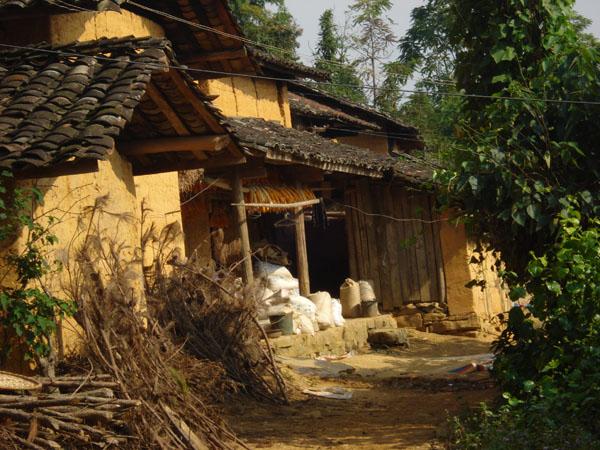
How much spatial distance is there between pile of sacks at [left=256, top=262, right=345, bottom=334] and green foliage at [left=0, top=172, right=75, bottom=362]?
20.0 ft

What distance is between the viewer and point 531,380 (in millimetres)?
7512

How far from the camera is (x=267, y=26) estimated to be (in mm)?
28750

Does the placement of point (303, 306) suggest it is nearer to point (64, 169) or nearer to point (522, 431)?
point (522, 431)

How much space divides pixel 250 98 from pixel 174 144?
8793 millimetres

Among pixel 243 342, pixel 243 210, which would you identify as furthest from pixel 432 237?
pixel 243 342

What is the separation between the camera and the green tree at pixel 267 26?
2791 centimetres

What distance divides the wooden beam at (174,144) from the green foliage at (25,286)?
5.47ft

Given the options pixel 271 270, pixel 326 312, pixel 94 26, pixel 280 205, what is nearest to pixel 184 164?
pixel 94 26

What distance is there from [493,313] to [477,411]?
32.3 ft

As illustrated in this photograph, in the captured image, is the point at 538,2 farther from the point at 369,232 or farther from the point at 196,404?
the point at 369,232

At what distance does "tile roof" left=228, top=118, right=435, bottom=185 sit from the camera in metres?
12.8

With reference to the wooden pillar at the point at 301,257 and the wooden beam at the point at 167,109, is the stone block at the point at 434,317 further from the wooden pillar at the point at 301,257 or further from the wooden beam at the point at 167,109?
the wooden beam at the point at 167,109

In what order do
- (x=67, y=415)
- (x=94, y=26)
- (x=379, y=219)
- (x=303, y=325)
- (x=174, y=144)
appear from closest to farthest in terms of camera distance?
(x=67, y=415) < (x=174, y=144) < (x=94, y=26) < (x=303, y=325) < (x=379, y=219)

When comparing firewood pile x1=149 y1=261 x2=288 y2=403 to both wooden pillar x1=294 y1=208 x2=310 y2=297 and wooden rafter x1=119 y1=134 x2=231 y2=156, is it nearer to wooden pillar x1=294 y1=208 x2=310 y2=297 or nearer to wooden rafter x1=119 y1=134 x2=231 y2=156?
wooden rafter x1=119 y1=134 x2=231 y2=156
